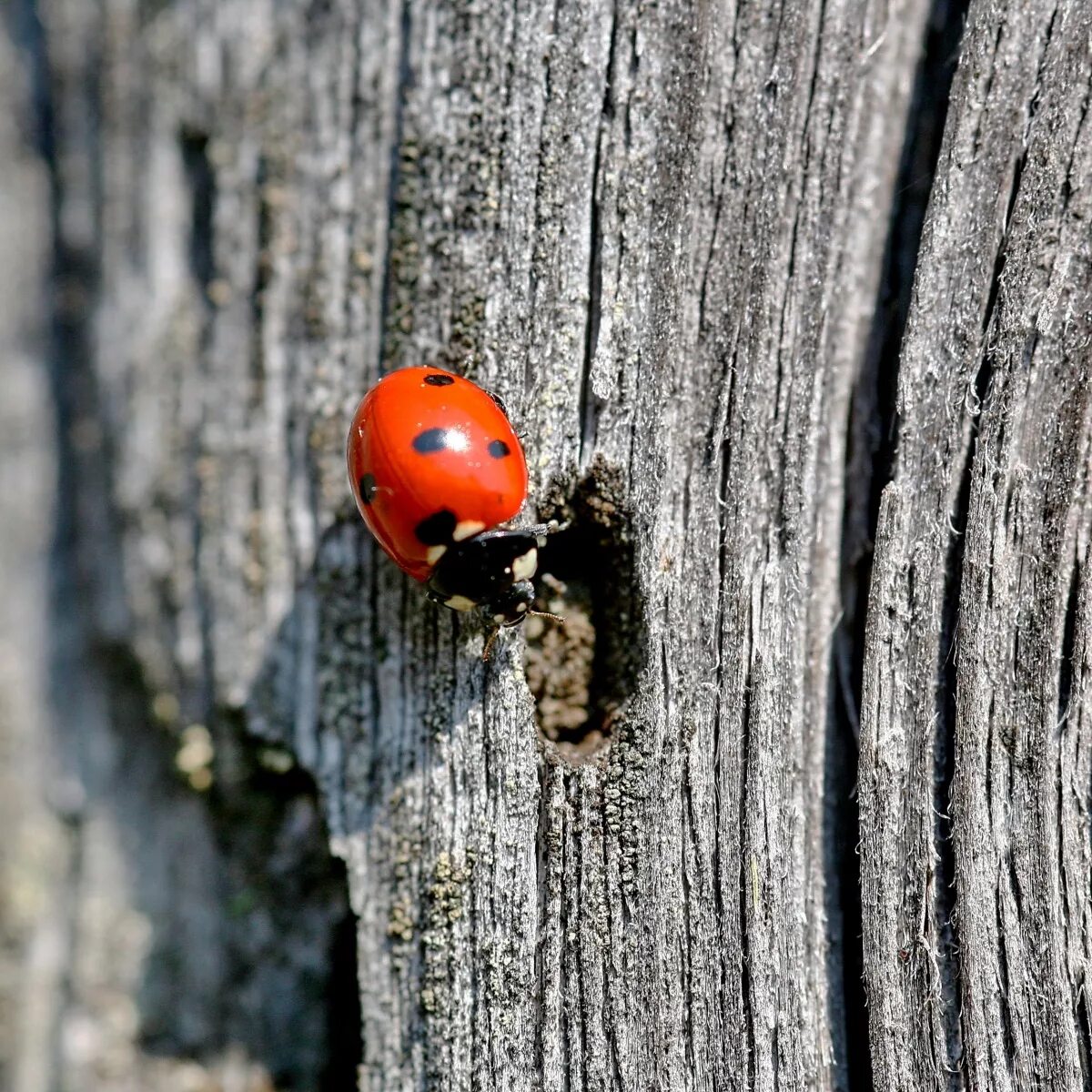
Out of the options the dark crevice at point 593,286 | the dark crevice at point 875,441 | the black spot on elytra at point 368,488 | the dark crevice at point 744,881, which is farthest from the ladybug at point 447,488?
the dark crevice at point 875,441

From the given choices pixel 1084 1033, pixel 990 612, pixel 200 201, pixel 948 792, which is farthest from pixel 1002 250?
pixel 200 201

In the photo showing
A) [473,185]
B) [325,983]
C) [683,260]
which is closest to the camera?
[683,260]

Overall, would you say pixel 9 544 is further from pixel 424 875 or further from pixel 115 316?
pixel 424 875

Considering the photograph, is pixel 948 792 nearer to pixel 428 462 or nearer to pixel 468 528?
pixel 468 528

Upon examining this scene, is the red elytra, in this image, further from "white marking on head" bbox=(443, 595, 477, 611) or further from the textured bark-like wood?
the textured bark-like wood

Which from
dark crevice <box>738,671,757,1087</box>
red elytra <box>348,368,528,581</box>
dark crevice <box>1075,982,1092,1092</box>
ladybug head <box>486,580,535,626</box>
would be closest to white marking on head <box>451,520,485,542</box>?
red elytra <box>348,368,528,581</box>

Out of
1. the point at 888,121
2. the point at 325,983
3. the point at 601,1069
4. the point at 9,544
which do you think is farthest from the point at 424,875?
the point at 9,544

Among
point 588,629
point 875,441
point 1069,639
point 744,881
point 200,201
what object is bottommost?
point 744,881
